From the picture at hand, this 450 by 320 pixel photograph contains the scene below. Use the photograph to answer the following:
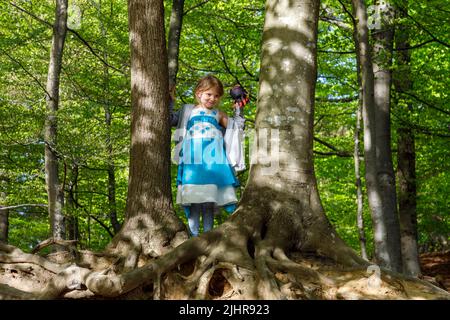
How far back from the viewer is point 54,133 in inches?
516

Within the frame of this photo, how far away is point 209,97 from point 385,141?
661 cm

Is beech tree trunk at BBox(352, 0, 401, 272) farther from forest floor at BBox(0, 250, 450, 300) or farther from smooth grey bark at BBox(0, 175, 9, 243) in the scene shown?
smooth grey bark at BBox(0, 175, 9, 243)

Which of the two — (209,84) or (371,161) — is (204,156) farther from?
(371,161)

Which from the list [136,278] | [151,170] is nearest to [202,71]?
[151,170]

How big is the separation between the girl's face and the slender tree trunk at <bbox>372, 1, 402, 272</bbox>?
536cm

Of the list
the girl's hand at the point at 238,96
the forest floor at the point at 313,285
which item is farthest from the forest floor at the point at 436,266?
the forest floor at the point at 313,285

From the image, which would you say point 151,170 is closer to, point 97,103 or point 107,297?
point 107,297

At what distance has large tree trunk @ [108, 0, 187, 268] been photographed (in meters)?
5.46

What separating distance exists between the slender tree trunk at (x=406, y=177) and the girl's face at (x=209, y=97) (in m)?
8.30

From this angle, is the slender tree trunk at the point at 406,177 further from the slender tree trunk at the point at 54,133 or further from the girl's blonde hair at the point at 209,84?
the girl's blonde hair at the point at 209,84

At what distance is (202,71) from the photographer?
1714cm

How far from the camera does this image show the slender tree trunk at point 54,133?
12.9 metres

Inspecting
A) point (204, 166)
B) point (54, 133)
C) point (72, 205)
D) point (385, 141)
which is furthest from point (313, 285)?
point (72, 205)

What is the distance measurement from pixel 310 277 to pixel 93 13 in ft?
46.9
